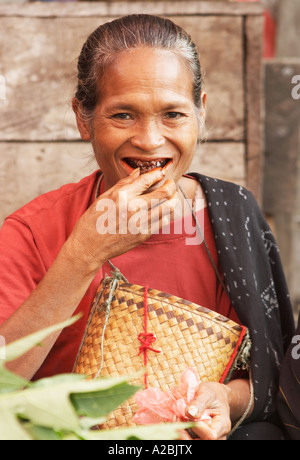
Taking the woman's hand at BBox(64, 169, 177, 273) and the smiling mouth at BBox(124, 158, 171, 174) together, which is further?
the smiling mouth at BBox(124, 158, 171, 174)

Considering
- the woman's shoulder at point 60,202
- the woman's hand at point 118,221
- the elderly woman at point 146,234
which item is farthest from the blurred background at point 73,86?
the woman's hand at point 118,221

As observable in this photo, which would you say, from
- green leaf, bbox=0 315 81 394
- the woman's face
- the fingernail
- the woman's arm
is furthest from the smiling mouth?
green leaf, bbox=0 315 81 394

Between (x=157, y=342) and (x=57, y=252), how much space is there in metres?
0.50

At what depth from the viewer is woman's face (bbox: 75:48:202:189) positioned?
169 centimetres

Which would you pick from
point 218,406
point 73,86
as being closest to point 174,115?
point 218,406

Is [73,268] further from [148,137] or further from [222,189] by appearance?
[222,189]

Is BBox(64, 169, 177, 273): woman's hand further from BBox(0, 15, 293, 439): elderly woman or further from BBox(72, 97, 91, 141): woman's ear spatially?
BBox(72, 97, 91, 141): woman's ear

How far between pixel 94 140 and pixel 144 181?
1.14 ft

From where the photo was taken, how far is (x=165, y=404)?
125 centimetres

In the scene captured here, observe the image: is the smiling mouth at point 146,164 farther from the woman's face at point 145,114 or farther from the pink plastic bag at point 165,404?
the pink plastic bag at point 165,404

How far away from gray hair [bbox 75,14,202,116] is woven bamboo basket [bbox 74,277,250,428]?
645 mm

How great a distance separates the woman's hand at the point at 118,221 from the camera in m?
1.55
